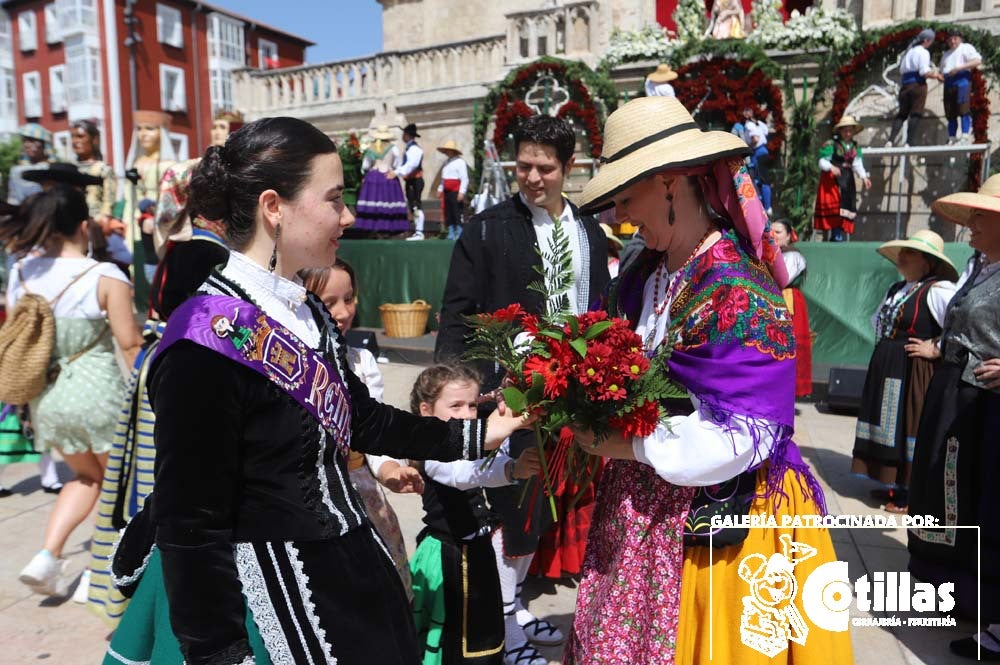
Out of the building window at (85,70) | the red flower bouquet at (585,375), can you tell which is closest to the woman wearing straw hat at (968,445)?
the red flower bouquet at (585,375)

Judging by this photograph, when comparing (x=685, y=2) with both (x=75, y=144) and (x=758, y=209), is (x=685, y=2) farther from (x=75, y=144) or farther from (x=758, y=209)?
(x=758, y=209)

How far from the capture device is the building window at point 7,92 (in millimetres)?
35688

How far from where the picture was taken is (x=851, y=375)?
704 centimetres

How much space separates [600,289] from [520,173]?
2.16 ft

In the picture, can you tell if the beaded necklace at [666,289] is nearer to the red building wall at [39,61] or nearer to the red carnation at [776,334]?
the red carnation at [776,334]

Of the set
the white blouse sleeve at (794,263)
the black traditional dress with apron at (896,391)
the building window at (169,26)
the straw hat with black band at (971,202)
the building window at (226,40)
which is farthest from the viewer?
the building window at (226,40)

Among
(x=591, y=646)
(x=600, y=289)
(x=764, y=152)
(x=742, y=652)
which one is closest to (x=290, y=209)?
(x=591, y=646)

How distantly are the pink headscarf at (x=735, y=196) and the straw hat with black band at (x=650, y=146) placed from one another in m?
0.07

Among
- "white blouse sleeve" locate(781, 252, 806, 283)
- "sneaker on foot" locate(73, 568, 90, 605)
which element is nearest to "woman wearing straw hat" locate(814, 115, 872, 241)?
"white blouse sleeve" locate(781, 252, 806, 283)

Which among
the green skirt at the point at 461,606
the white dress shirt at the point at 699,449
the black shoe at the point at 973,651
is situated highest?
the white dress shirt at the point at 699,449

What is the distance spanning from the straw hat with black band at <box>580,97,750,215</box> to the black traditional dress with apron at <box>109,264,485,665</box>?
855 mm

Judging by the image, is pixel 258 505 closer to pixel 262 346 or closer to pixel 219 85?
pixel 262 346

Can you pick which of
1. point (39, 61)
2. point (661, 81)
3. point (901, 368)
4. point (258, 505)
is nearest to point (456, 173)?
point (661, 81)

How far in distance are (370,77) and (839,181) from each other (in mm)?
13384
